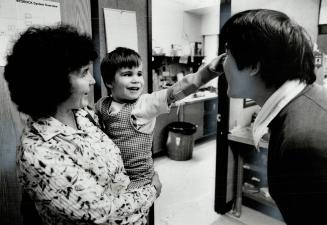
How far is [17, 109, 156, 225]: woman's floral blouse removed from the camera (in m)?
0.91

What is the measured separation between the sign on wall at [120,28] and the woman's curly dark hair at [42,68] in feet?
2.20

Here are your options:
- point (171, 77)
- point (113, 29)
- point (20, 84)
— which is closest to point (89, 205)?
point (20, 84)

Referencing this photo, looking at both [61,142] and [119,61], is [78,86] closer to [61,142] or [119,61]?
[61,142]

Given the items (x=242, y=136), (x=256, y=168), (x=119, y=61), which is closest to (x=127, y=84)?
(x=119, y=61)

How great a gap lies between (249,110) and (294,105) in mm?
2454

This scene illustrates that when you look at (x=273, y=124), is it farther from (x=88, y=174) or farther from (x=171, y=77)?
(x=171, y=77)

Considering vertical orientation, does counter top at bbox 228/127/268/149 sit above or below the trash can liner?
above

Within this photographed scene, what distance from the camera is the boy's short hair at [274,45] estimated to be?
861 mm

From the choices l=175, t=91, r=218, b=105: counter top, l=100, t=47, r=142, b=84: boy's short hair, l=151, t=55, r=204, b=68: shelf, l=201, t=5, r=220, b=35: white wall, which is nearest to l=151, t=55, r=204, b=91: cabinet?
l=151, t=55, r=204, b=68: shelf

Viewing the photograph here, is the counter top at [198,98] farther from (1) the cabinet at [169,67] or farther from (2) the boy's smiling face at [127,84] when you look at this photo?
(2) the boy's smiling face at [127,84]

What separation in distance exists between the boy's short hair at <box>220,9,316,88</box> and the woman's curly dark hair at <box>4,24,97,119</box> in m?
0.61

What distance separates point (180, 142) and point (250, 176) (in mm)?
1550

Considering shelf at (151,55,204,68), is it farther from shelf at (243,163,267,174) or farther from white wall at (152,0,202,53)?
shelf at (243,163,267,174)

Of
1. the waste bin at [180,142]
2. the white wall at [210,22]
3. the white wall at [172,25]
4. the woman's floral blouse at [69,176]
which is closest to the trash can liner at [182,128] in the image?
the waste bin at [180,142]
